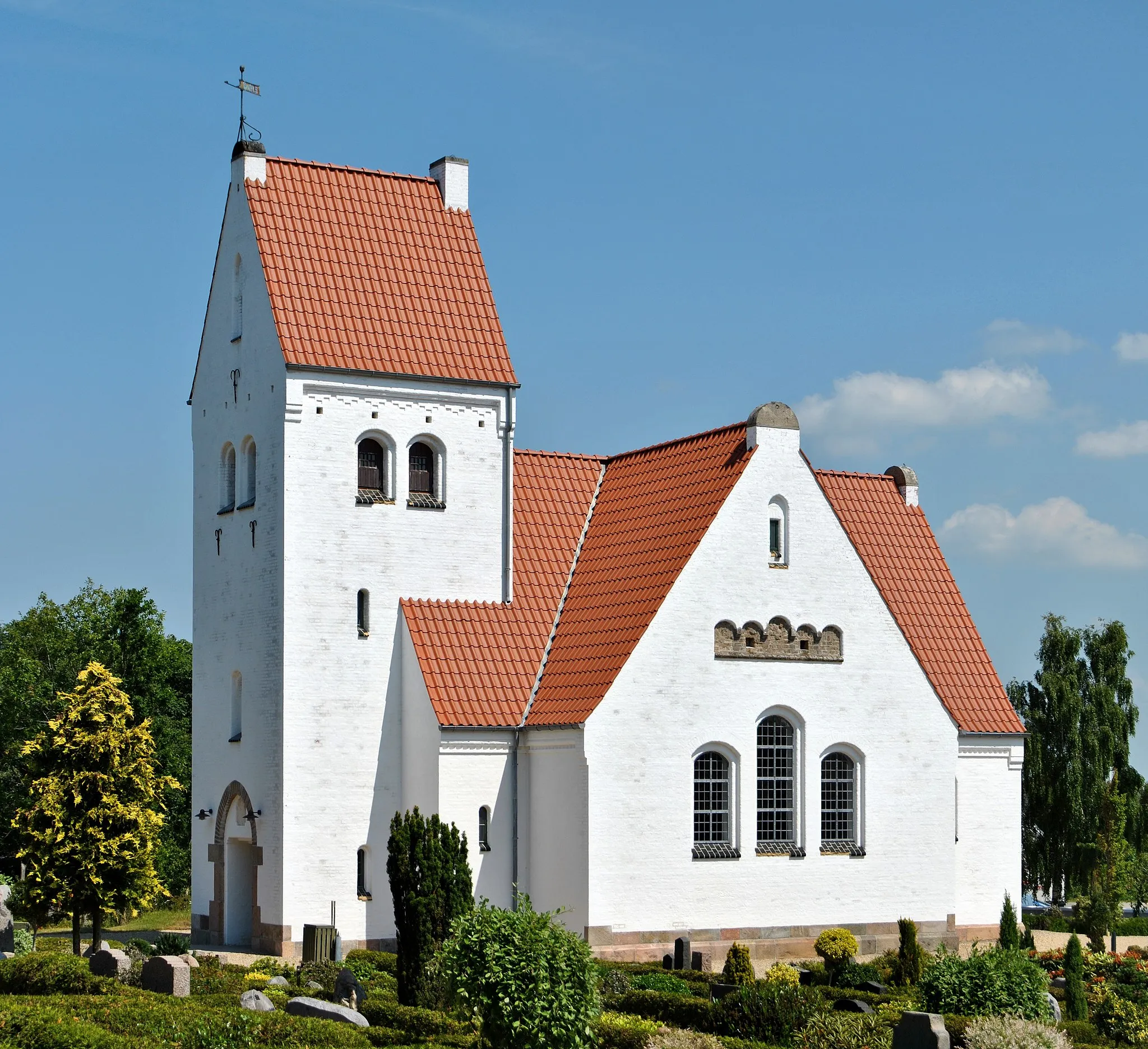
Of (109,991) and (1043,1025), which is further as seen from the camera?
(109,991)

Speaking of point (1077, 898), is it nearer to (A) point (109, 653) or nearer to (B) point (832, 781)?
(B) point (832, 781)

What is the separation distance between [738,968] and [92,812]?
14038 millimetres

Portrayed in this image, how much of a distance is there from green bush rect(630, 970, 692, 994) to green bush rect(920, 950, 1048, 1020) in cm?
551

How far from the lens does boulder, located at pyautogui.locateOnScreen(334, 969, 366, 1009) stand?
27.5 metres

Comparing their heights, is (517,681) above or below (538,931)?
above

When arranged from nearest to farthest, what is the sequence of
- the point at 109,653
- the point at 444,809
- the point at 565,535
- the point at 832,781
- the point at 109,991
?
1. the point at 109,991
2. the point at 444,809
3. the point at 832,781
4. the point at 565,535
5. the point at 109,653

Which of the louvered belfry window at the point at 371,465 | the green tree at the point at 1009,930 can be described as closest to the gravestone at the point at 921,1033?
the green tree at the point at 1009,930

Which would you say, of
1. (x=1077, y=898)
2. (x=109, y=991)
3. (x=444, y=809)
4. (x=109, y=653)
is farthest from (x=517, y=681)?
(x=109, y=653)

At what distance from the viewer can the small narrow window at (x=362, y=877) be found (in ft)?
121

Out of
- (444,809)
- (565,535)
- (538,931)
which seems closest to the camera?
(538,931)

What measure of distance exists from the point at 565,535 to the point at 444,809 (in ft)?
26.7

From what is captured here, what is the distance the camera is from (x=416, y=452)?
129 ft

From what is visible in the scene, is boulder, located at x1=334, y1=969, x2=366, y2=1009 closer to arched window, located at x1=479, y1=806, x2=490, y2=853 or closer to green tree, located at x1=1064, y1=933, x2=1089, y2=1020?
arched window, located at x1=479, y1=806, x2=490, y2=853

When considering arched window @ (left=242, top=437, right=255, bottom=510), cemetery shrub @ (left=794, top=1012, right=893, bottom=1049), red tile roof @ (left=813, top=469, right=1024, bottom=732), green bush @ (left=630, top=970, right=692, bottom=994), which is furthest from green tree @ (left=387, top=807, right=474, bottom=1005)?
red tile roof @ (left=813, top=469, right=1024, bottom=732)
